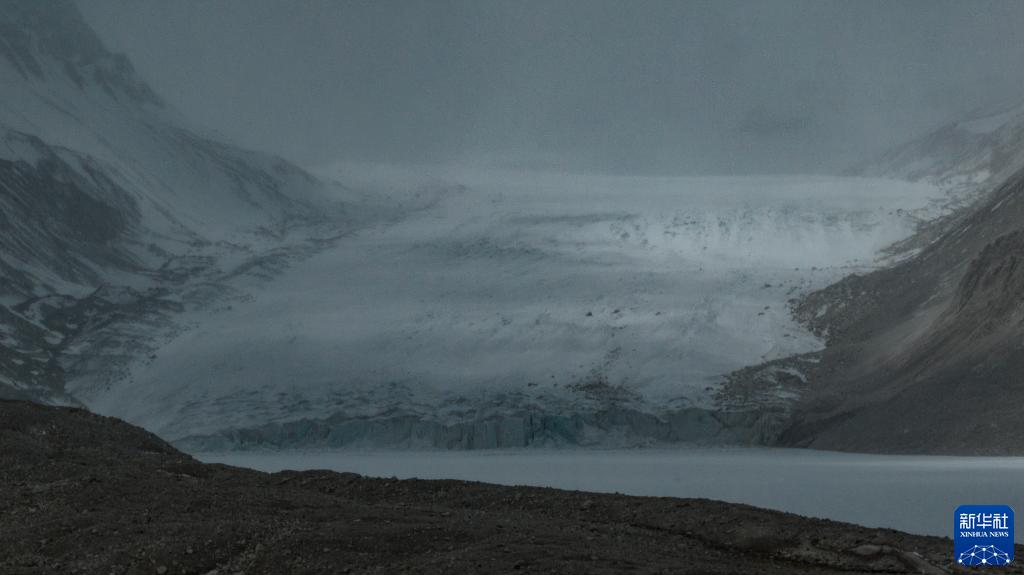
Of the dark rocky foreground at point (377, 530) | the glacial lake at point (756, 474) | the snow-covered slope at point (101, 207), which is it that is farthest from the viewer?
the snow-covered slope at point (101, 207)

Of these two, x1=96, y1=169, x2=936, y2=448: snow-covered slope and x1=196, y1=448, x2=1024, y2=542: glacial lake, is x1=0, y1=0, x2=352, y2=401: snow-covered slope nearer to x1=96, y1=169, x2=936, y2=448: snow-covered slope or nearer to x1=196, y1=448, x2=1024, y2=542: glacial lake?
x1=96, y1=169, x2=936, y2=448: snow-covered slope

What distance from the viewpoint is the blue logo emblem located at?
41.4ft

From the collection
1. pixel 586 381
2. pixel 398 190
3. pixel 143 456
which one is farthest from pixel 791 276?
pixel 398 190

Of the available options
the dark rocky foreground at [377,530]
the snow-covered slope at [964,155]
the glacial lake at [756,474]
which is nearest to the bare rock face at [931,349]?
the glacial lake at [756,474]

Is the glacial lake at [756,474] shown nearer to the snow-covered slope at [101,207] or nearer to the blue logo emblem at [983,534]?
the blue logo emblem at [983,534]

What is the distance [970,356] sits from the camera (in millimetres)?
48094

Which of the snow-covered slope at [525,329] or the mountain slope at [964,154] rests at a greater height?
the mountain slope at [964,154]

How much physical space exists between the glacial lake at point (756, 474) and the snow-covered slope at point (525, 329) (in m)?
2.57

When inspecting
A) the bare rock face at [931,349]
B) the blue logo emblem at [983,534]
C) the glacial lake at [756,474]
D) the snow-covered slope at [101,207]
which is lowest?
the blue logo emblem at [983,534]

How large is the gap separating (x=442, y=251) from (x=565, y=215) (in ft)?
34.6

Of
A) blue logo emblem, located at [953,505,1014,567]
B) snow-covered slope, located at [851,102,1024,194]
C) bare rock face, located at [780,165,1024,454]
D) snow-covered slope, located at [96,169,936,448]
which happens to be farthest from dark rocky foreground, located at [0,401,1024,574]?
snow-covered slope, located at [851,102,1024,194]

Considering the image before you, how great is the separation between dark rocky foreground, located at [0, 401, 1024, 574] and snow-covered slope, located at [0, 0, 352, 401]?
171 feet

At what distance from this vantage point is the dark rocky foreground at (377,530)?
46.6 ft

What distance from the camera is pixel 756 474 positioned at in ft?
127
